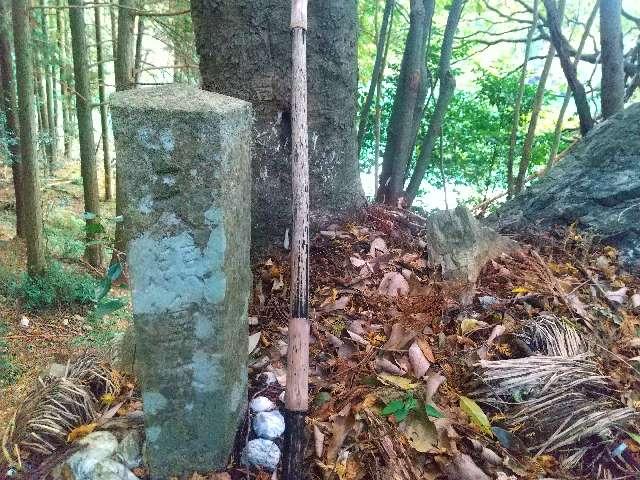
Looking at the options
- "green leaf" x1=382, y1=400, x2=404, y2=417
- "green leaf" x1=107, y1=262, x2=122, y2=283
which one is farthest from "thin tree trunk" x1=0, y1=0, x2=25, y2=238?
"green leaf" x1=382, y1=400, x2=404, y2=417

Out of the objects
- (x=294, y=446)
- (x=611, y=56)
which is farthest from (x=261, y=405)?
(x=611, y=56)

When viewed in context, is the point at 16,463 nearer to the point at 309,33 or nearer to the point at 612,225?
the point at 309,33

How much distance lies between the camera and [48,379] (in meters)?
2.09

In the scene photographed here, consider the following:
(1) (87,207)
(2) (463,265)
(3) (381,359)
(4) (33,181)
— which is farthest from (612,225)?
(1) (87,207)

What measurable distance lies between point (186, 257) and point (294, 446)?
2.45ft

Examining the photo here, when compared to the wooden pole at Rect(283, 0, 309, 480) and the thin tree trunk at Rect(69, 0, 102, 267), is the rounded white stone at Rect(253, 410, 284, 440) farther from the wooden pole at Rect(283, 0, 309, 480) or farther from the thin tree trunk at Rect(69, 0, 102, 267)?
the thin tree trunk at Rect(69, 0, 102, 267)

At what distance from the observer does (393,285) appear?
2471 millimetres

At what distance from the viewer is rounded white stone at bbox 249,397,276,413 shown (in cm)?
189

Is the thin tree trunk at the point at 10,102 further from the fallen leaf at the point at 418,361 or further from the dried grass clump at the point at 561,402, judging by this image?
the dried grass clump at the point at 561,402

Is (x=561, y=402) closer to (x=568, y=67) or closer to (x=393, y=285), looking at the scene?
(x=393, y=285)

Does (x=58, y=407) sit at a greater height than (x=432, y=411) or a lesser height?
A: lesser

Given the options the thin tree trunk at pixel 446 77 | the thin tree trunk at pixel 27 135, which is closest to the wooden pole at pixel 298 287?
the thin tree trunk at pixel 446 77

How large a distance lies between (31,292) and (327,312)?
20.8ft

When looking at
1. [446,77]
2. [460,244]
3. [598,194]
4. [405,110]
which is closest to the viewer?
[460,244]
